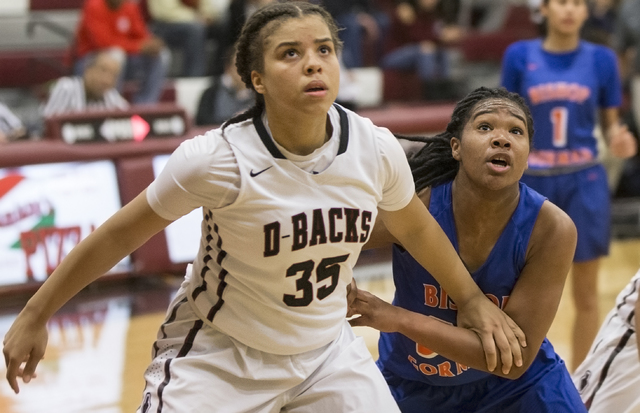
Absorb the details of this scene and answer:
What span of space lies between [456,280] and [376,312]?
257mm

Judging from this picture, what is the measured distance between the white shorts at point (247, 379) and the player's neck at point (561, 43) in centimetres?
261

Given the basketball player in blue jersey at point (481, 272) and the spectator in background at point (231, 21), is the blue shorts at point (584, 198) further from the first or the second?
the spectator in background at point (231, 21)

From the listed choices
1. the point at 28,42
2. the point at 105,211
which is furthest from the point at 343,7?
the point at 105,211

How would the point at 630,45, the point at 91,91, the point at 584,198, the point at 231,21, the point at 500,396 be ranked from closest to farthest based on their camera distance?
the point at 500,396, the point at 584,198, the point at 91,91, the point at 231,21, the point at 630,45

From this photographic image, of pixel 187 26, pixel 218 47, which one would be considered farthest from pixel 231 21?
pixel 187 26

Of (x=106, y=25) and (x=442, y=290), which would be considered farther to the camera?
(x=106, y=25)

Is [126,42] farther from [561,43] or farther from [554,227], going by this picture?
[554,227]

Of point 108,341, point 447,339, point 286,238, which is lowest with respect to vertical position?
point 108,341

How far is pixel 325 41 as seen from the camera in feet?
7.42

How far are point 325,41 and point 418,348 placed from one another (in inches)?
41.8

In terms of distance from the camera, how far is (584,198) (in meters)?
4.34

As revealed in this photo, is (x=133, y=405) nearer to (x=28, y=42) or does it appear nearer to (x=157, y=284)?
(x=157, y=284)

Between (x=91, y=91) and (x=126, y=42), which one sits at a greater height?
(x=126, y=42)

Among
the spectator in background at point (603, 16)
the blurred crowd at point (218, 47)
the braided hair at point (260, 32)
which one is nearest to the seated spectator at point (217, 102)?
the blurred crowd at point (218, 47)
